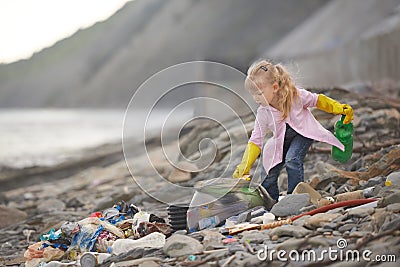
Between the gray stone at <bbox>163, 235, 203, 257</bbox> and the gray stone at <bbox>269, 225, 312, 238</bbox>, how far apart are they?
0.39m

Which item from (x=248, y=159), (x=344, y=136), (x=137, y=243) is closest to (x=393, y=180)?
(x=344, y=136)

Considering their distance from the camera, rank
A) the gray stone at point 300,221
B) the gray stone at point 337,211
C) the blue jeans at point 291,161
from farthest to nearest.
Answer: the blue jeans at point 291,161 < the gray stone at point 337,211 < the gray stone at point 300,221

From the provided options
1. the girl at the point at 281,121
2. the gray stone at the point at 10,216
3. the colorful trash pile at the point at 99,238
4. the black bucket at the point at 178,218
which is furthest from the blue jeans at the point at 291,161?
the gray stone at the point at 10,216

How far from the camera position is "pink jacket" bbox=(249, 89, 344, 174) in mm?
4742

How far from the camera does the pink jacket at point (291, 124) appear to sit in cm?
474

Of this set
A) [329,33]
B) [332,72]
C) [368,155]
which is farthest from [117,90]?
[368,155]

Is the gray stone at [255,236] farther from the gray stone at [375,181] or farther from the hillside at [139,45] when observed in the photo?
the hillside at [139,45]

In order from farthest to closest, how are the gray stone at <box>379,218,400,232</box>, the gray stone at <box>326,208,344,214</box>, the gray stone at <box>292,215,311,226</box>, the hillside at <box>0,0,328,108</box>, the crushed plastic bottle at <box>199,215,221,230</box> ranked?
the hillside at <box>0,0,328,108</box>, the crushed plastic bottle at <box>199,215,221,230</box>, the gray stone at <box>326,208,344,214</box>, the gray stone at <box>292,215,311,226</box>, the gray stone at <box>379,218,400,232</box>

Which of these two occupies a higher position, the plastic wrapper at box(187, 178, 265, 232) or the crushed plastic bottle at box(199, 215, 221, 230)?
the plastic wrapper at box(187, 178, 265, 232)

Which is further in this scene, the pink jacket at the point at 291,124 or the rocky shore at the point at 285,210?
the pink jacket at the point at 291,124

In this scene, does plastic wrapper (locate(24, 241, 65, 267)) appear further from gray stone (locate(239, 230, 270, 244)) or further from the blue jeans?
the blue jeans

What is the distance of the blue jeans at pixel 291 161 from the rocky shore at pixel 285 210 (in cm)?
12

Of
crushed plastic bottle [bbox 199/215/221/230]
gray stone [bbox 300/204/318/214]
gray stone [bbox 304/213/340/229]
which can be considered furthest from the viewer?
crushed plastic bottle [bbox 199/215/221/230]

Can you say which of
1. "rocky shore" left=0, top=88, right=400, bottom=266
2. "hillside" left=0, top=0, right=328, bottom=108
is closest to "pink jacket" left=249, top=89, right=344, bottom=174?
"rocky shore" left=0, top=88, right=400, bottom=266
